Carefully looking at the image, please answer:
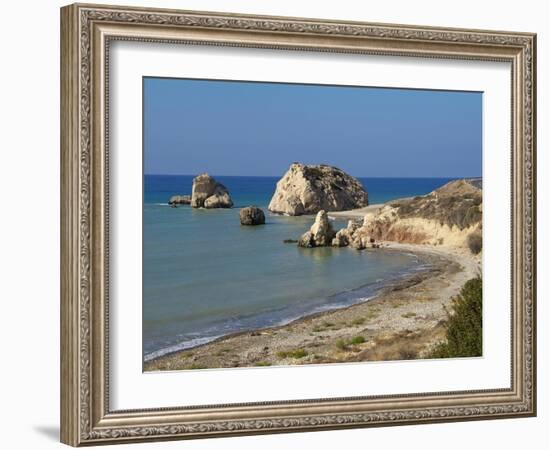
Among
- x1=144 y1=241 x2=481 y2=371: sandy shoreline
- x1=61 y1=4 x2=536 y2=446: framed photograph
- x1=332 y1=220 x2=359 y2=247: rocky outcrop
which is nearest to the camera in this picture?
x1=61 y1=4 x2=536 y2=446: framed photograph

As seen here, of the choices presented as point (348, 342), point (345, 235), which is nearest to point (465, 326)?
point (348, 342)

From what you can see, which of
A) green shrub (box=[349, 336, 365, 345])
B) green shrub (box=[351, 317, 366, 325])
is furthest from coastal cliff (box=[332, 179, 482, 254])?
green shrub (box=[349, 336, 365, 345])

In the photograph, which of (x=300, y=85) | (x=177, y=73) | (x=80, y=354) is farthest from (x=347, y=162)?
(x=80, y=354)

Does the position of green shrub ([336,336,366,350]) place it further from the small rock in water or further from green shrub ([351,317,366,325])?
the small rock in water

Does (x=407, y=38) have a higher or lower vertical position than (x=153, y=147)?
higher

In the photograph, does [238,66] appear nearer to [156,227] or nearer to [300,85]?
[300,85]

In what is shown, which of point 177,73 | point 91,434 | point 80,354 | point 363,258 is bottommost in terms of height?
point 91,434
